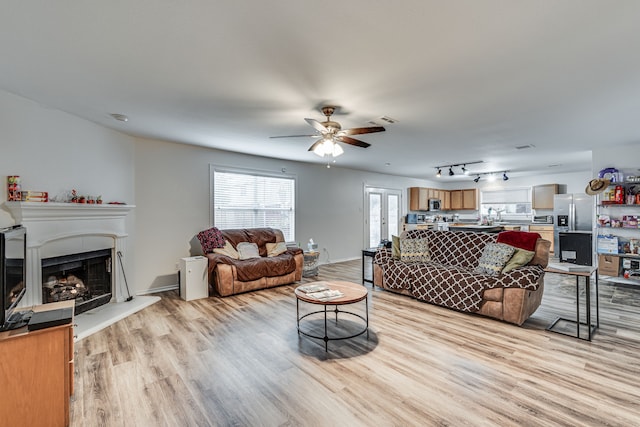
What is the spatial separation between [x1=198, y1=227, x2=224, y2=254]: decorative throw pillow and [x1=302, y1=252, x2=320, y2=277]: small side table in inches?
66.9

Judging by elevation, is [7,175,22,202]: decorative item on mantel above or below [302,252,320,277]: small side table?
above

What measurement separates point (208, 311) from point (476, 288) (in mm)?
3452

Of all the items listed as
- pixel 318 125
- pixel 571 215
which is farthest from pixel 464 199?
pixel 318 125

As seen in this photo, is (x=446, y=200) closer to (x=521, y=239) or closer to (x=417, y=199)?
(x=417, y=199)

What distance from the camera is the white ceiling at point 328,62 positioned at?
1729mm

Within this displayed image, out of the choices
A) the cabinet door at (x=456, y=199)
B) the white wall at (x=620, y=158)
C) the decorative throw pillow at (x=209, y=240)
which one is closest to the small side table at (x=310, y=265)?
the decorative throw pillow at (x=209, y=240)

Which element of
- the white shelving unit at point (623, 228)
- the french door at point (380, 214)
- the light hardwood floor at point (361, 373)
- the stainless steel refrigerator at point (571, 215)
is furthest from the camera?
the french door at point (380, 214)

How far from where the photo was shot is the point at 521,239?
3812mm

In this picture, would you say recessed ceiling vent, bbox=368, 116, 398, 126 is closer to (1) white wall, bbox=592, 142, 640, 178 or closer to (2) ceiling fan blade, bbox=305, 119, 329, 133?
(2) ceiling fan blade, bbox=305, 119, 329, 133

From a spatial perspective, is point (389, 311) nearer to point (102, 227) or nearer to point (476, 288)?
point (476, 288)

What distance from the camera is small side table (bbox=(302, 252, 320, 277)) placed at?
589cm

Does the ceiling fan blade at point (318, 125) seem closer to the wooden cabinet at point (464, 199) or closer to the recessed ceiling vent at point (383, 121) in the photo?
the recessed ceiling vent at point (383, 121)

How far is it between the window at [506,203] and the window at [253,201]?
7.53 m

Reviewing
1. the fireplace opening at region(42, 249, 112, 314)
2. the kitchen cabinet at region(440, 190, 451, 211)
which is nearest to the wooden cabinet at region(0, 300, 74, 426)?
the fireplace opening at region(42, 249, 112, 314)
